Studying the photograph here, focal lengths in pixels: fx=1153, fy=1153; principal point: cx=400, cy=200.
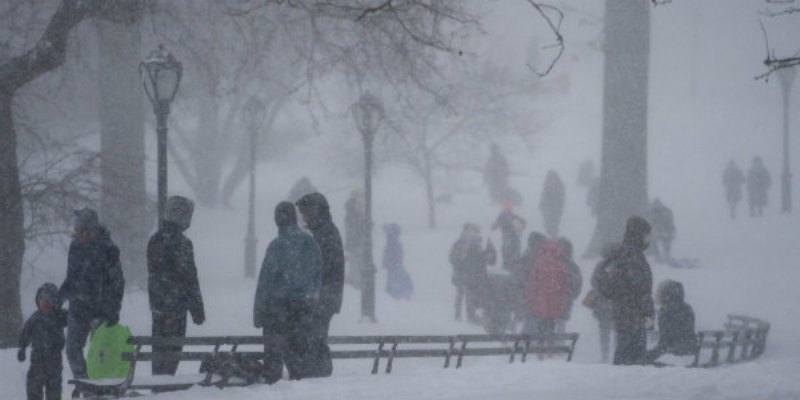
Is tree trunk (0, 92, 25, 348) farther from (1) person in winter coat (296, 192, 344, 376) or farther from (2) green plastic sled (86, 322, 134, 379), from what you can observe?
(1) person in winter coat (296, 192, 344, 376)

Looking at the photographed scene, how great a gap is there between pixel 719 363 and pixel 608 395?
5816 millimetres

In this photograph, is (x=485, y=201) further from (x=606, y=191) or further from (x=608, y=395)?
(x=608, y=395)

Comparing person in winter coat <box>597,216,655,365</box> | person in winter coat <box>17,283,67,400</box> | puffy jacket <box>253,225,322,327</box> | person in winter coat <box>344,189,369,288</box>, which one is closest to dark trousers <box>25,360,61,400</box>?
person in winter coat <box>17,283,67,400</box>

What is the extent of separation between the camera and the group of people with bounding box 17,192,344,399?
9242 millimetres

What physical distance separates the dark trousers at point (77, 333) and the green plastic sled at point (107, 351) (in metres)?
1.02

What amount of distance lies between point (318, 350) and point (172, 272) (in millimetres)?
1389

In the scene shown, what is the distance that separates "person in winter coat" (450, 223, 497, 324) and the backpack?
9.14ft

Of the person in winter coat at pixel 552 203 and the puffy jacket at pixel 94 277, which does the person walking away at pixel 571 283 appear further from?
the person in winter coat at pixel 552 203

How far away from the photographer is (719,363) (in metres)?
14.2

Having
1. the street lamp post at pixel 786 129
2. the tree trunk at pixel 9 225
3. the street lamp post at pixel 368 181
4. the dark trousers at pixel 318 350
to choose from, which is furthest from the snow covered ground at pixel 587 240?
the tree trunk at pixel 9 225

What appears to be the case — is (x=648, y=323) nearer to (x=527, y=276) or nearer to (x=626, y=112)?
(x=527, y=276)

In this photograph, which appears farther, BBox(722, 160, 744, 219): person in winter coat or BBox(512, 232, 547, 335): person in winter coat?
BBox(722, 160, 744, 219): person in winter coat

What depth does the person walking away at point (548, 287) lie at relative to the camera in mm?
14555

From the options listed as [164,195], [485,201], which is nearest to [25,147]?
[164,195]
